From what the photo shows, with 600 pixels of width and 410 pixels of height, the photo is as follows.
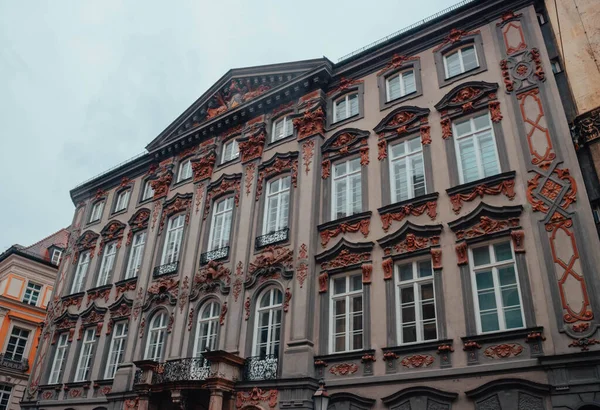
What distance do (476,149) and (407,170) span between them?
227 cm

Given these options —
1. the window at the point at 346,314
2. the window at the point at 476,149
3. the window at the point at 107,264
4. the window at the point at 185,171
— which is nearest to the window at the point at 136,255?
the window at the point at 107,264

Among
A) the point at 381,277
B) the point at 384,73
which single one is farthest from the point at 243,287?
the point at 384,73

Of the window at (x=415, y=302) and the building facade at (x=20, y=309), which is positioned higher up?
the building facade at (x=20, y=309)

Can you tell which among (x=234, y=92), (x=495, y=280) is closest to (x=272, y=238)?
(x=495, y=280)

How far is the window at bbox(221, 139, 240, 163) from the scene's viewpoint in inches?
896

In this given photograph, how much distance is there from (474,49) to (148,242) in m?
16.0

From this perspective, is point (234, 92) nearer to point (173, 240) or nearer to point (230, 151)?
point (230, 151)

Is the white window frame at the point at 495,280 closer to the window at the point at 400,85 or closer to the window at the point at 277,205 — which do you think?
the window at the point at 400,85

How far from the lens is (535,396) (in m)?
11.5

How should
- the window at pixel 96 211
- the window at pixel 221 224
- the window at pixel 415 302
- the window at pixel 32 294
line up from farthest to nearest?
the window at pixel 32 294 < the window at pixel 96 211 < the window at pixel 221 224 < the window at pixel 415 302

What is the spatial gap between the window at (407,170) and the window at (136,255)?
514 inches

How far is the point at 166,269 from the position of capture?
72.0 feet

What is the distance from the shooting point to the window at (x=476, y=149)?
1503 cm

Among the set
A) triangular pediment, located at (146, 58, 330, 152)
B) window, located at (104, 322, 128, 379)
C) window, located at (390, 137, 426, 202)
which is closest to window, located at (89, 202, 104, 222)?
triangular pediment, located at (146, 58, 330, 152)
